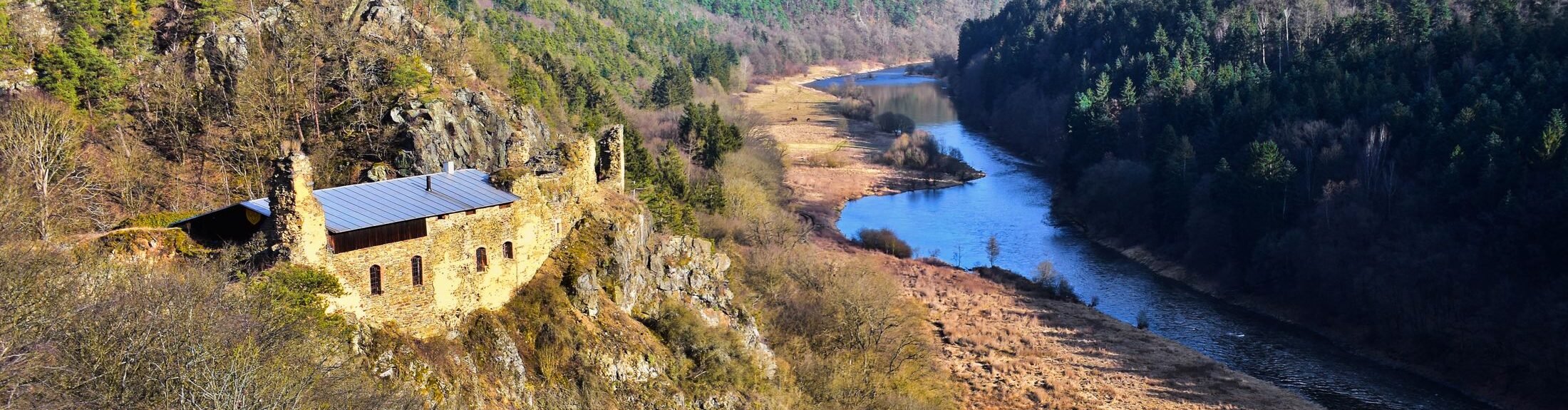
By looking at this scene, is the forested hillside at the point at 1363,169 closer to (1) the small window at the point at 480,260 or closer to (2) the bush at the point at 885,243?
(2) the bush at the point at 885,243

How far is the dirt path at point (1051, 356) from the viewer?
43.6 m

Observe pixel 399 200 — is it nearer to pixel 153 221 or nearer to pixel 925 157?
pixel 153 221

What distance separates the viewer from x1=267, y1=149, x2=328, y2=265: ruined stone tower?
830 inches

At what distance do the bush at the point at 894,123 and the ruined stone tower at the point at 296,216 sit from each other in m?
93.3

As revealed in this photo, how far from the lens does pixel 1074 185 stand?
81312 millimetres

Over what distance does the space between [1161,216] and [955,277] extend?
646 inches

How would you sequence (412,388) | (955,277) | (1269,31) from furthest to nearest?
(1269,31)
(955,277)
(412,388)

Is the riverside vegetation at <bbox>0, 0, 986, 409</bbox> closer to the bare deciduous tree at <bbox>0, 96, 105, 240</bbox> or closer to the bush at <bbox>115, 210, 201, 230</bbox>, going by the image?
the bare deciduous tree at <bbox>0, 96, 105, 240</bbox>

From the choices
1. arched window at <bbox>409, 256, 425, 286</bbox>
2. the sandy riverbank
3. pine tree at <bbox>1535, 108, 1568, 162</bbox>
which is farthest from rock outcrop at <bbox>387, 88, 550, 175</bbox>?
pine tree at <bbox>1535, 108, 1568, 162</bbox>

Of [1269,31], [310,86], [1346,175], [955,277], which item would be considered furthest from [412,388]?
[1269,31]

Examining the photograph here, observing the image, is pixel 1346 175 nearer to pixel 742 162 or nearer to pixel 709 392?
pixel 742 162

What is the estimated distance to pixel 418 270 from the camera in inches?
920

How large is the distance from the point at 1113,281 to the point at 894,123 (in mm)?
55889

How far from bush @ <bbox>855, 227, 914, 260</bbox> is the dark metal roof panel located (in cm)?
4151
